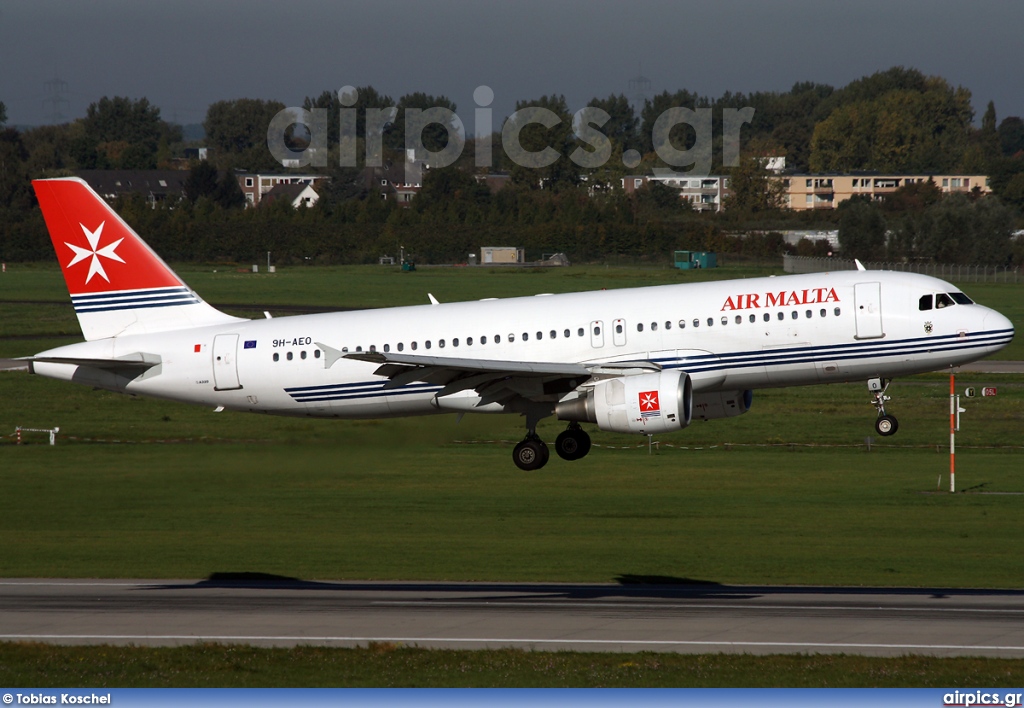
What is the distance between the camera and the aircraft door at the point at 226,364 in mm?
47688

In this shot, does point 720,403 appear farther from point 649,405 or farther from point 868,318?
point 868,318

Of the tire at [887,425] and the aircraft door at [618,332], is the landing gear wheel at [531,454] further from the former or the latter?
the tire at [887,425]

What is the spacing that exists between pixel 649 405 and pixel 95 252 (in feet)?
72.3

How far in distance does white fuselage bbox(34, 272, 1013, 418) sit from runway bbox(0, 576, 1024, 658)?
25.9 ft

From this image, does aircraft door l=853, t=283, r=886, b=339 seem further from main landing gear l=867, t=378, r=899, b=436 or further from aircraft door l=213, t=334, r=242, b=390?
aircraft door l=213, t=334, r=242, b=390

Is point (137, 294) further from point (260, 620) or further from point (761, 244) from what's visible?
point (761, 244)

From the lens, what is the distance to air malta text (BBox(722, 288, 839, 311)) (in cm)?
4375

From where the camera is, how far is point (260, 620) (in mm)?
49062

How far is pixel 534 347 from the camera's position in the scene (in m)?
45.2

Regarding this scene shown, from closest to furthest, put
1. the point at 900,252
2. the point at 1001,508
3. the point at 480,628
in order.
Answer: the point at 480,628 < the point at 1001,508 < the point at 900,252

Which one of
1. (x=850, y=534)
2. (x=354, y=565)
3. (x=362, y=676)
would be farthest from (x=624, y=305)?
(x=850, y=534)

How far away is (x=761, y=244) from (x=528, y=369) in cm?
15644

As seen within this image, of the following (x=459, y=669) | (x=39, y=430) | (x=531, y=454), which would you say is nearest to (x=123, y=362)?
(x=531, y=454)

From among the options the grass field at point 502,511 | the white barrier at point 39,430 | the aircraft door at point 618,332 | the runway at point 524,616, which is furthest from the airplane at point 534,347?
the white barrier at point 39,430
